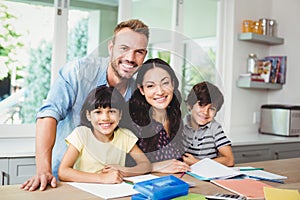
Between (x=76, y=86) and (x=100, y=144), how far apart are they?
234 millimetres

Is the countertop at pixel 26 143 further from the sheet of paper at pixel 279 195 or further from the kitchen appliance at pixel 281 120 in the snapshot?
the sheet of paper at pixel 279 195

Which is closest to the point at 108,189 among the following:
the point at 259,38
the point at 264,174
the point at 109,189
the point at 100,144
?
the point at 109,189

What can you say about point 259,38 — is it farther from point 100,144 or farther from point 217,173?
point 100,144

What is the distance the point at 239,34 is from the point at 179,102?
7.09 feet

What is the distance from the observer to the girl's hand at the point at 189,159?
1556 millimetres

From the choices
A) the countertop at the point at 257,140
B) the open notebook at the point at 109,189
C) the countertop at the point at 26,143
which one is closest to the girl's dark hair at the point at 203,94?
the open notebook at the point at 109,189

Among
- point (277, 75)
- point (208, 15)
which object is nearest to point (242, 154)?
point (277, 75)

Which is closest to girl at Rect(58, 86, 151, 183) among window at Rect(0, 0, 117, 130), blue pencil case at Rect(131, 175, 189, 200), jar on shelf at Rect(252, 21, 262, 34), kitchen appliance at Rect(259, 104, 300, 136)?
blue pencil case at Rect(131, 175, 189, 200)

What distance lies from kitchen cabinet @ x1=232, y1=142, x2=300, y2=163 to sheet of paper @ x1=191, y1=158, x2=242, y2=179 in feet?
3.43

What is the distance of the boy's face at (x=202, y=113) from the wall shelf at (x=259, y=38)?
6.58 ft

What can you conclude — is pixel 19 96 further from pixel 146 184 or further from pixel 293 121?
pixel 293 121

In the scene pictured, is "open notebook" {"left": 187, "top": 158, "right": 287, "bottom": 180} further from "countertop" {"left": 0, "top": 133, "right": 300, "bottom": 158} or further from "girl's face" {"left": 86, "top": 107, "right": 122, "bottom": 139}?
"countertop" {"left": 0, "top": 133, "right": 300, "bottom": 158}

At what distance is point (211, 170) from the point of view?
1518 millimetres

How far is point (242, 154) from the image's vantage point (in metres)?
2.66
